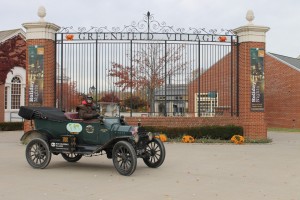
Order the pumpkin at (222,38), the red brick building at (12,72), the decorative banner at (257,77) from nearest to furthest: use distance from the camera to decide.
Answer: the decorative banner at (257,77) → the pumpkin at (222,38) → the red brick building at (12,72)

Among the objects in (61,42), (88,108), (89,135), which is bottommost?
(89,135)

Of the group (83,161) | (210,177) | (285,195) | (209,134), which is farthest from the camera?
(209,134)

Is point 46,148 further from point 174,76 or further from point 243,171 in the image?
point 174,76

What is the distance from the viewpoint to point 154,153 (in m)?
10.1

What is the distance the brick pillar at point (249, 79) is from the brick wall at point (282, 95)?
1388 cm

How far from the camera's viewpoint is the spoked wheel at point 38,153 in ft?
32.5

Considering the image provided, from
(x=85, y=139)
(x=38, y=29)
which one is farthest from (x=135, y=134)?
(x=38, y=29)

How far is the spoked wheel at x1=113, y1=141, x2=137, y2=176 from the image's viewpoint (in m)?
8.84

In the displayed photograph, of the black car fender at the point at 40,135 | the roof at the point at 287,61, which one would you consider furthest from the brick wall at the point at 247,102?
the roof at the point at 287,61

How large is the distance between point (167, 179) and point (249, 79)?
10146mm

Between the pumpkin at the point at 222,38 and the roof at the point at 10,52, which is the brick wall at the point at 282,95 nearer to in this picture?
the pumpkin at the point at 222,38

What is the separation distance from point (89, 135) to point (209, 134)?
26.6 feet

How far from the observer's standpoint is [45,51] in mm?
17125

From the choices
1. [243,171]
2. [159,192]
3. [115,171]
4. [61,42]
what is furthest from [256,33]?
[159,192]
